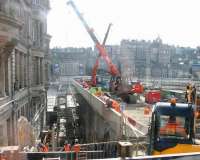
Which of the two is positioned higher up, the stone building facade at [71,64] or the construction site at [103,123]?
the stone building facade at [71,64]

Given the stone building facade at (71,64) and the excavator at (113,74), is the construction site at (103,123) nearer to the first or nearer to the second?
the excavator at (113,74)

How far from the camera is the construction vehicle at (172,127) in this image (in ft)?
31.4

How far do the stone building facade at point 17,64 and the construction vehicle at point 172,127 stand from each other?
7774mm

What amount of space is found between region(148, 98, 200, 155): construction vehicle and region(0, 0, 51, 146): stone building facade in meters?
7.77

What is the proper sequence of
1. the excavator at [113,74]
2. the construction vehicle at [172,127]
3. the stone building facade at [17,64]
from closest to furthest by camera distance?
the construction vehicle at [172,127], the stone building facade at [17,64], the excavator at [113,74]

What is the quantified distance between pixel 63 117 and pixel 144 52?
113067mm

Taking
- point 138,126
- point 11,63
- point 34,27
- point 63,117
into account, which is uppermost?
point 34,27

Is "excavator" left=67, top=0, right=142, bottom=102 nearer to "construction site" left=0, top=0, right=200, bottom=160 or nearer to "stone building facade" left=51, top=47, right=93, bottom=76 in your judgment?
"construction site" left=0, top=0, right=200, bottom=160

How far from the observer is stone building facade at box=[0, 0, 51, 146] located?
17198mm

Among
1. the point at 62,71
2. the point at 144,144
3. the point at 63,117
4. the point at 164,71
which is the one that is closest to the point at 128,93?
the point at 63,117

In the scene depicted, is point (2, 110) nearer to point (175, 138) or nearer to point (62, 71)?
point (175, 138)

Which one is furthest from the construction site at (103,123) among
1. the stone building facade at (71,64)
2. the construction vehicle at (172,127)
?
the stone building facade at (71,64)

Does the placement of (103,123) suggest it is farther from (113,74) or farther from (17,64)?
(113,74)

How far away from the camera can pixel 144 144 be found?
12469 millimetres
